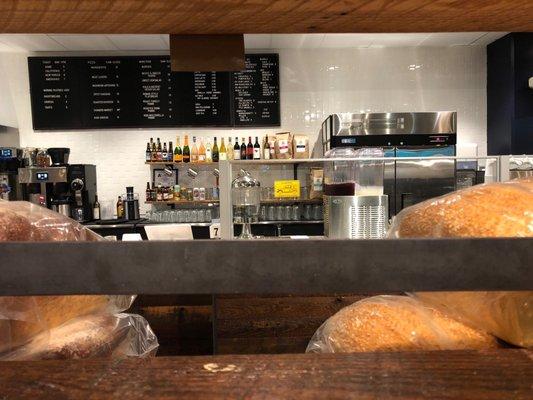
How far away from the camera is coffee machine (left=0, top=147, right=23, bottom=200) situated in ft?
16.0

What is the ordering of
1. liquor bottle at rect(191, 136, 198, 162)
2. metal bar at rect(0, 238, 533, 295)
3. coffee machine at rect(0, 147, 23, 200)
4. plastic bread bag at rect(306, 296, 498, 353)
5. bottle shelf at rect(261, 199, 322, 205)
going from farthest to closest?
liquor bottle at rect(191, 136, 198, 162)
bottle shelf at rect(261, 199, 322, 205)
coffee machine at rect(0, 147, 23, 200)
plastic bread bag at rect(306, 296, 498, 353)
metal bar at rect(0, 238, 533, 295)

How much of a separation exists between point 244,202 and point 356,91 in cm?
380

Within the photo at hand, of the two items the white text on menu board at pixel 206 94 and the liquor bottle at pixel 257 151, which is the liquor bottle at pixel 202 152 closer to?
the white text on menu board at pixel 206 94

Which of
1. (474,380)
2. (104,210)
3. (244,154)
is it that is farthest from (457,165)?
(474,380)

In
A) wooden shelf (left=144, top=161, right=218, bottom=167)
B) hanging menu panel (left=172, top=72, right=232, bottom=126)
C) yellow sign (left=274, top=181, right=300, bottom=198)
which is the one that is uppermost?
hanging menu panel (left=172, top=72, right=232, bottom=126)

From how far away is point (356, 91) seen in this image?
234 inches

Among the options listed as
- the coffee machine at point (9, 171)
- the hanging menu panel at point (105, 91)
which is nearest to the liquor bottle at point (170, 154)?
the hanging menu panel at point (105, 91)

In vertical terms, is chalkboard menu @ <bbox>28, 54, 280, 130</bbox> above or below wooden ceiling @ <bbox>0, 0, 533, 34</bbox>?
above

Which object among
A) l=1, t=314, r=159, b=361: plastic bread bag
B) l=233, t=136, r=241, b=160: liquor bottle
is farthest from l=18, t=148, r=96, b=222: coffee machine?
l=1, t=314, r=159, b=361: plastic bread bag

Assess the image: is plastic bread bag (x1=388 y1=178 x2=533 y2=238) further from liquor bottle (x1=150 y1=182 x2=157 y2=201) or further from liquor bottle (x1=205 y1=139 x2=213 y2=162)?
liquor bottle (x1=150 y1=182 x2=157 y2=201)

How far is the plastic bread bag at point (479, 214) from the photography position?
627 mm

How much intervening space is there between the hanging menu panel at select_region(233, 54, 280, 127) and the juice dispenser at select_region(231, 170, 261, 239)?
125 inches

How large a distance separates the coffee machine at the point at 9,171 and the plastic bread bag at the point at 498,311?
17.1 ft

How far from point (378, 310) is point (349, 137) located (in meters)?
4.45
